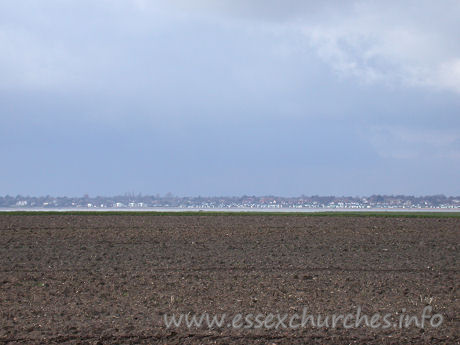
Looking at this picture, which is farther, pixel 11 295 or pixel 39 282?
pixel 39 282

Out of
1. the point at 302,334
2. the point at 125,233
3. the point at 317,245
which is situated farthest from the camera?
the point at 125,233

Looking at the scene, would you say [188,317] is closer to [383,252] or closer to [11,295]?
[11,295]

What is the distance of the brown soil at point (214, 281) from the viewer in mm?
10625

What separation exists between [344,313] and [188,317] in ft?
10.9

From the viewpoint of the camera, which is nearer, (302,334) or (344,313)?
(302,334)

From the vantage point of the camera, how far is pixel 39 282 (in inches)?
637

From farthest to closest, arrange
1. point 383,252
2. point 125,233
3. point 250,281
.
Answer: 1. point 125,233
2. point 383,252
3. point 250,281

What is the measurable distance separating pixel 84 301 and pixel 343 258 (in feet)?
36.6

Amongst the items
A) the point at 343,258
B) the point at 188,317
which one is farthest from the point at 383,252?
the point at 188,317

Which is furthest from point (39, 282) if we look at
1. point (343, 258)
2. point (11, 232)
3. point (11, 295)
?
point (11, 232)

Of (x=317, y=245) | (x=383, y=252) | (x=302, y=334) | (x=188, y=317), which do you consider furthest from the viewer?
(x=317, y=245)

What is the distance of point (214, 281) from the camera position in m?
16.1

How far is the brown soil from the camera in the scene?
10625 mm

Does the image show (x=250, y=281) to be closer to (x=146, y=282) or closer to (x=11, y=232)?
(x=146, y=282)
